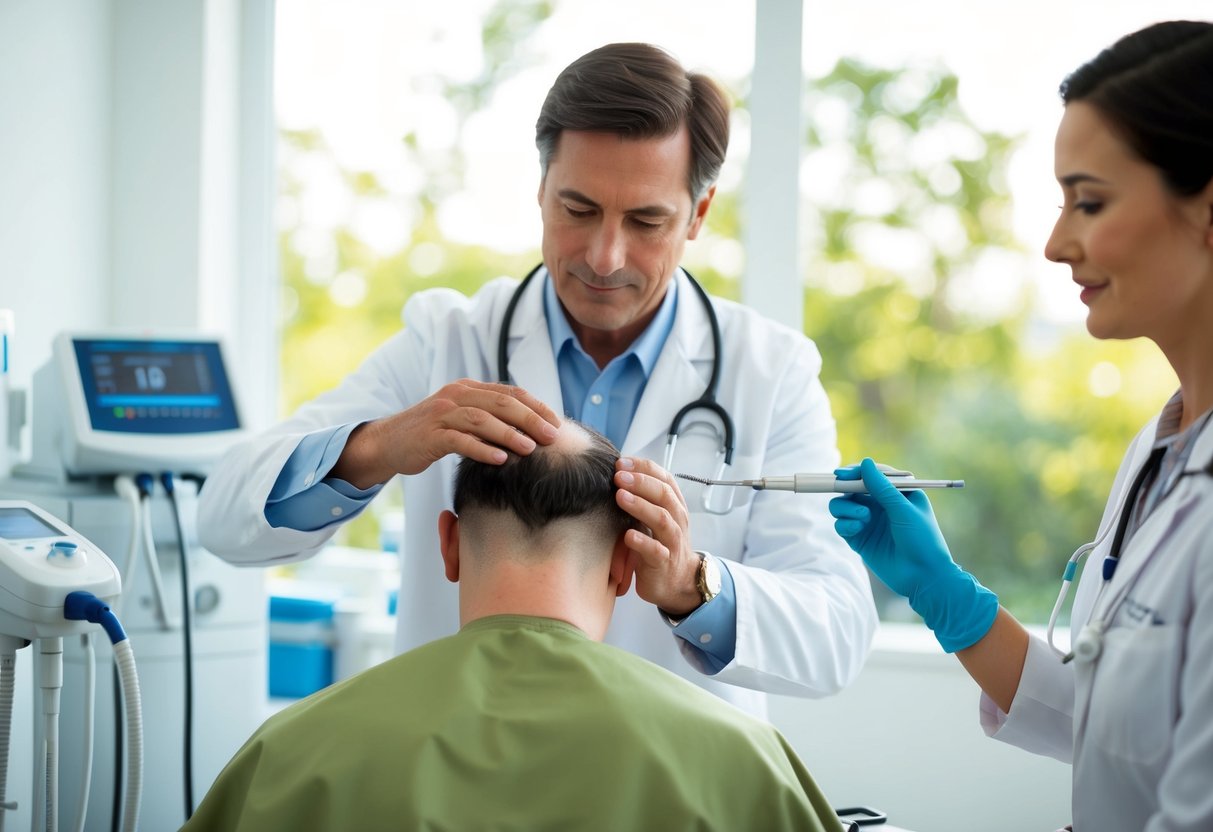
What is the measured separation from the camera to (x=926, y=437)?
411 cm

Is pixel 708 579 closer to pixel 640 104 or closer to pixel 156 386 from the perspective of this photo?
pixel 640 104

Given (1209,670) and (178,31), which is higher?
(178,31)

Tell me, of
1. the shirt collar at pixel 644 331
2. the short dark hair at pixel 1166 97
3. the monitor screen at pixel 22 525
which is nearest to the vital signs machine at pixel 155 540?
the monitor screen at pixel 22 525

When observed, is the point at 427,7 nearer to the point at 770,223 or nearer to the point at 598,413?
the point at 770,223

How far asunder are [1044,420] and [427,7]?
2715mm

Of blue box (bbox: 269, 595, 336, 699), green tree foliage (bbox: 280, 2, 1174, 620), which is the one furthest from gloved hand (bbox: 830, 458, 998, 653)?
green tree foliage (bbox: 280, 2, 1174, 620)

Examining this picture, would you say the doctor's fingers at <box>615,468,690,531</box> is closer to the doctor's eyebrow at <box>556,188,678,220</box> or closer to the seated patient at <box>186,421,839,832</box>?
the seated patient at <box>186,421,839,832</box>

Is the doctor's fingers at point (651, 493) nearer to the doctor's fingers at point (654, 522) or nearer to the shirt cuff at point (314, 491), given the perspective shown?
the doctor's fingers at point (654, 522)

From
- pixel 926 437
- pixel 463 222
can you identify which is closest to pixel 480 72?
pixel 463 222

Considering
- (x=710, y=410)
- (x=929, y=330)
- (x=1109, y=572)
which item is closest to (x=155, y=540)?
(x=710, y=410)

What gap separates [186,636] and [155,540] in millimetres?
177

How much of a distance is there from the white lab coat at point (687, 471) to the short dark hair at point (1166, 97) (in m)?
0.70

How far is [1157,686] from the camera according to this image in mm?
938

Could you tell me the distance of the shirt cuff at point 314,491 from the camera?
4.63 ft
